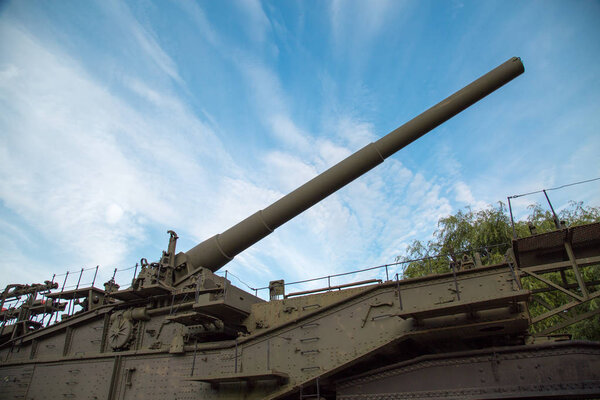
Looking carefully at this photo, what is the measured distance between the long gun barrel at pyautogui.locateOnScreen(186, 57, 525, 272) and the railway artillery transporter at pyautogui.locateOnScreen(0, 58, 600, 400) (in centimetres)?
3

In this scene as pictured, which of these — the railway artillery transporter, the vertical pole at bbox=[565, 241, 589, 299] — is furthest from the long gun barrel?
→ the vertical pole at bbox=[565, 241, 589, 299]

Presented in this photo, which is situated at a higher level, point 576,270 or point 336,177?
point 336,177

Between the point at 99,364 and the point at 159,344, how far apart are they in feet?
6.16

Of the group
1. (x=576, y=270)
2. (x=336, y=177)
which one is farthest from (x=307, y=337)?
(x=576, y=270)

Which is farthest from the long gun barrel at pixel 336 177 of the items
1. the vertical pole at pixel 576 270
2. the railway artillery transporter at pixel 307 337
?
the vertical pole at pixel 576 270

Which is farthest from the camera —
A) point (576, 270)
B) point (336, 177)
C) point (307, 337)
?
point (336, 177)

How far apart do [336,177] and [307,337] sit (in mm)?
3983

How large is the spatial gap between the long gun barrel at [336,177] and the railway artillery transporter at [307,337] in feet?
0.10

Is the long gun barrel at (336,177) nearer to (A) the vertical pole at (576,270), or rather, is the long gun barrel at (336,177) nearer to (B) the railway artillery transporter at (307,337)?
(B) the railway artillery transporter at (307,337)

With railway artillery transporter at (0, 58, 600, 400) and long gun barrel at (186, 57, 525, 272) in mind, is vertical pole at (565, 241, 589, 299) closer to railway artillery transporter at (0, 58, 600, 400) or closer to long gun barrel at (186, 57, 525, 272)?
railway artillery transporter at (0, 58, 600, 400)

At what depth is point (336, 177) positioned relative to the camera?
10.8 metres

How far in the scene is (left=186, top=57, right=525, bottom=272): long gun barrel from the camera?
9531mm

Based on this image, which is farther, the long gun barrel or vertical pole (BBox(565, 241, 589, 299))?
the long gun barrel

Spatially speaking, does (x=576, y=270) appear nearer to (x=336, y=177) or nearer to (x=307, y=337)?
(x=307, y=337)
